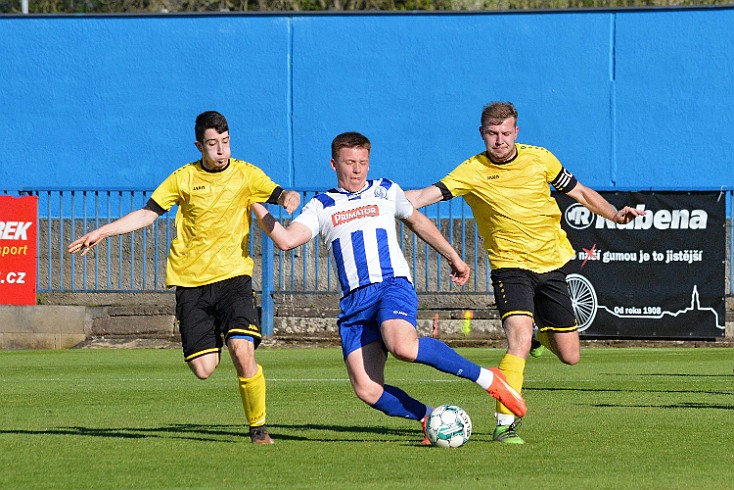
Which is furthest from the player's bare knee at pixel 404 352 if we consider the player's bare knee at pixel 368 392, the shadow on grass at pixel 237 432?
the shadow on grass at pixel 237 432

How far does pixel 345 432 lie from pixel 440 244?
1.37 meters

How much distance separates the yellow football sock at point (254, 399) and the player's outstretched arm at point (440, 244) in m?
1.28

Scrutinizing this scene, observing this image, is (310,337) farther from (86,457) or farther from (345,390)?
(86,457)

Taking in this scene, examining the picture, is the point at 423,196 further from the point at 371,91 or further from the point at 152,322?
the point at 371,91

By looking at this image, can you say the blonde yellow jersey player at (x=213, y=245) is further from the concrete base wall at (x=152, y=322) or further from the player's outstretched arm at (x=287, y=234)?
the concrete base wall at (x=152, y=322)

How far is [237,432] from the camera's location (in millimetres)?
9227

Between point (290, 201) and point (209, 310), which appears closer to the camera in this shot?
point (290, 201)

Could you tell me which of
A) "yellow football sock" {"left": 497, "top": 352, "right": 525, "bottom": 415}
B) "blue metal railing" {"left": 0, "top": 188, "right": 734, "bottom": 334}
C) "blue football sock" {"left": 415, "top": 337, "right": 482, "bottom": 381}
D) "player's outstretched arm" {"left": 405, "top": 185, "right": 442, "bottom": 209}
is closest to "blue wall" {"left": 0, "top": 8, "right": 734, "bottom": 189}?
"blue metal railing" {"left": 0, "top": 188, "right": 734, "bottom": 334}

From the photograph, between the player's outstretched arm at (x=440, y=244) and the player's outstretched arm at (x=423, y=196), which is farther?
the player's outstretched arm at (x=423, y=196)

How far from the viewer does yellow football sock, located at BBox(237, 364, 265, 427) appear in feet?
28.4

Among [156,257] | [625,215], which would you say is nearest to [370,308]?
[625,215]

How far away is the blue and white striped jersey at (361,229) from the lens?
27.6 feet

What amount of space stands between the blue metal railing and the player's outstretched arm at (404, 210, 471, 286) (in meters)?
10.6

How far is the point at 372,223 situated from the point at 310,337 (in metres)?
10.9
